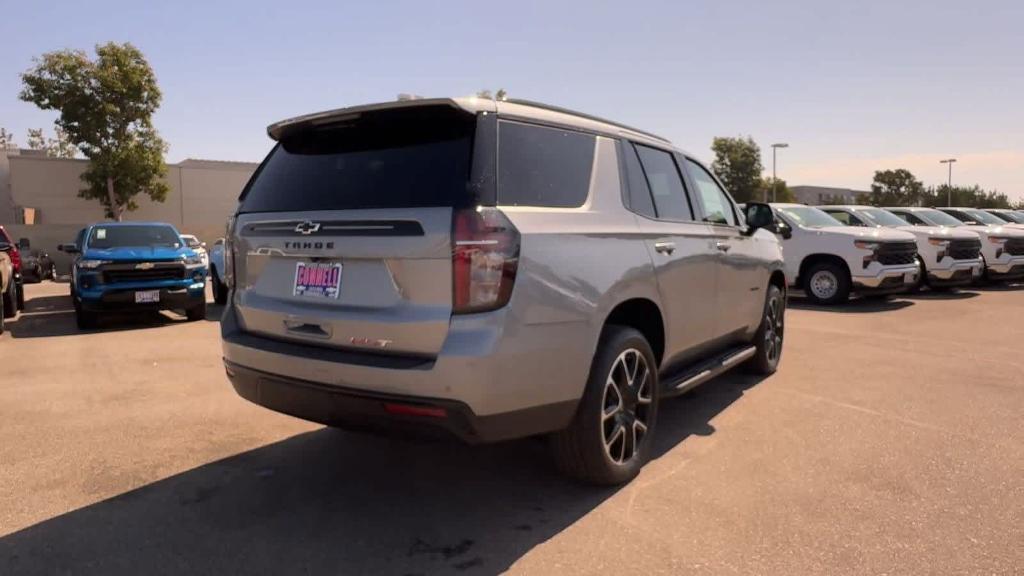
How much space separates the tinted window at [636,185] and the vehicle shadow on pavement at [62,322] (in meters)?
8.38

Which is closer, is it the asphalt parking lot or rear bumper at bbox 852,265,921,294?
the asphalt parking lot

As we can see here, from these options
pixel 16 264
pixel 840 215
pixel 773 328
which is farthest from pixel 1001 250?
pixel 16 264

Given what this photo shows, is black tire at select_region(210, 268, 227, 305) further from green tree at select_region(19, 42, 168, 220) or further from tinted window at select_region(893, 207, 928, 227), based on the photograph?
green tree at select_region(19, 42, 168, 220)

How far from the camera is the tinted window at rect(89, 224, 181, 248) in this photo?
33.1 feet

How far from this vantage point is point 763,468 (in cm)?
380

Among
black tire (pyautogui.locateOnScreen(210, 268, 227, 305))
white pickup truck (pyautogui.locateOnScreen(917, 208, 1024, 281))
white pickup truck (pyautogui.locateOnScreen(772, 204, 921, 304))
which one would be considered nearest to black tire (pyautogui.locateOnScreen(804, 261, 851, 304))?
white pickup truck (pyautogui.locateOnScreen(772, 204, 921, 304))

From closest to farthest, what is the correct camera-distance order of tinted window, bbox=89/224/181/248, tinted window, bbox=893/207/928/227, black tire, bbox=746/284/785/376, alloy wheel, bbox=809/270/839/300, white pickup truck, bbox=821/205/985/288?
black tire, bbox=746/284/785/376 < tinted window, bbox=89/224/181/248 < alloy wheel, bbox=809/270/839/300 < white pickup truck, bbox=821/205/985/288 < tinted window, bbox=893/207/928/227

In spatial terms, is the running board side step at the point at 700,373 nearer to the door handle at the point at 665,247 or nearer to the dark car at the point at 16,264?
the door handle at the point at 665,247

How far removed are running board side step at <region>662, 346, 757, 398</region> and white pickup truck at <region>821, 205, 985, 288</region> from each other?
909 centimetres

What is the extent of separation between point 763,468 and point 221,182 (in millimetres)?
39213

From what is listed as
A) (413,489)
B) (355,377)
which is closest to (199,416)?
(413,489)

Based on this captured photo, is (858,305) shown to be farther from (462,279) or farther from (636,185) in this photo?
(462,279)

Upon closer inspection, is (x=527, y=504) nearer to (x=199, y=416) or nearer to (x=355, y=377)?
(x=355, y=377)

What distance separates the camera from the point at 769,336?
6.01 meters
